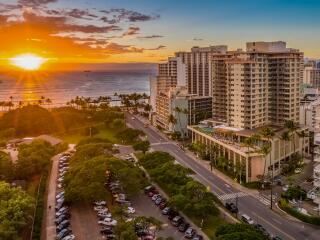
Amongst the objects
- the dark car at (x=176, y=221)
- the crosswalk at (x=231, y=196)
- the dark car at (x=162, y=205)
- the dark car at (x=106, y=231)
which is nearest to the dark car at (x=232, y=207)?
the crosswalk at (x=231, y=196)

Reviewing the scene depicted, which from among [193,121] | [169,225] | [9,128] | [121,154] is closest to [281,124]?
[193,121]

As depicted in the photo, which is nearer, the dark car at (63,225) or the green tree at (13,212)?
the green tree at (13,212)

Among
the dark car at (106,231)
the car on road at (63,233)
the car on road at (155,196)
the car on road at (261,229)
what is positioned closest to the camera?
the car on road at (261,229)

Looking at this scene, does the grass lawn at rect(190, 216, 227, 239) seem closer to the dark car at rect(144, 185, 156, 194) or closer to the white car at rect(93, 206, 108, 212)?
the dark car at rect(144, 185, 156, 194)

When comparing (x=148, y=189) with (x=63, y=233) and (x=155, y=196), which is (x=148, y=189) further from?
(x=63, y=233)

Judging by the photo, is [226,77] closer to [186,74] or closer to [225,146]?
[225,146]

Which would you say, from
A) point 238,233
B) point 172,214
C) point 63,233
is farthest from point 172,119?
point 238,233

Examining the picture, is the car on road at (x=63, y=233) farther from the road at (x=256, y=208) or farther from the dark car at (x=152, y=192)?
the road at (x=256, y=208)
